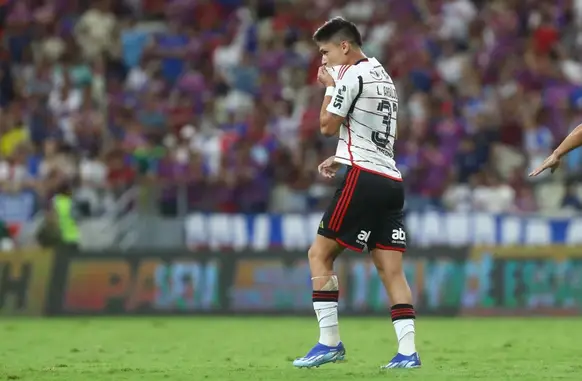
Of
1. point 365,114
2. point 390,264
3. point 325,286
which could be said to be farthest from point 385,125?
point 325,286

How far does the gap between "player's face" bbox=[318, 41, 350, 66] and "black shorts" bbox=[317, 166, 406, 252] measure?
767 millimetres

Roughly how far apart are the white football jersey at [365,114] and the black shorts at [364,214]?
0.09 meters

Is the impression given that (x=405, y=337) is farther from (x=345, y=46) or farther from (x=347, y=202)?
(x=345, y=46)

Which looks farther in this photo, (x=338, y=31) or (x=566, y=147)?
(x=338, y=31)

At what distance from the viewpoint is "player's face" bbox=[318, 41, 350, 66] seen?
895 cm

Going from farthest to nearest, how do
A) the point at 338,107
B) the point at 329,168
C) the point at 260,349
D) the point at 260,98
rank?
the point at 260,98 → the point at 260,349 → the point at 329,168 → the point at 338,107

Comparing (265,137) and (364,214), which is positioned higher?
(265,137)

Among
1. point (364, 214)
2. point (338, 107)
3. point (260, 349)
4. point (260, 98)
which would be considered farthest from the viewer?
point (260, 98)

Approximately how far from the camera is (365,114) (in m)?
8.90

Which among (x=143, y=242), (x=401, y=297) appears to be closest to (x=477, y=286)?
(x=143, y=242)

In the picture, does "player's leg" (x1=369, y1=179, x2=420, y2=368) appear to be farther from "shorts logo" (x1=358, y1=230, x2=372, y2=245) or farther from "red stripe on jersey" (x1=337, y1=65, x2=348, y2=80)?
"red stripe on jersey" (x1=337, y1=65, x2=348, y2=80)

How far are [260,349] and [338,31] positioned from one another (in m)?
3.75

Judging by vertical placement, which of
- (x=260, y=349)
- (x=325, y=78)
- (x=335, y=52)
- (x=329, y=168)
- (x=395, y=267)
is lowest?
(x=260, y=349)

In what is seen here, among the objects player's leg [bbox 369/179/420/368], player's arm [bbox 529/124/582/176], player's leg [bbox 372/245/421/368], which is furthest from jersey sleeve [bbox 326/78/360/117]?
player's arm [bbox 529/124/582/176]
